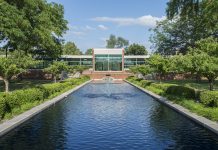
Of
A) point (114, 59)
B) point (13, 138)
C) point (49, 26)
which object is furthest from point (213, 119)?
point (114, 59)

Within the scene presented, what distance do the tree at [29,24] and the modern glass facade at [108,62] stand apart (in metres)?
38.9

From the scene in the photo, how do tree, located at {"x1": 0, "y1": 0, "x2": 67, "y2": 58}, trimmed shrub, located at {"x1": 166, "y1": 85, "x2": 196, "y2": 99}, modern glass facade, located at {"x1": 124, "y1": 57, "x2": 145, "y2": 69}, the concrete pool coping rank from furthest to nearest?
1. modern glass facade, located at {"x1": 124, "y1": 57, "x2": 145, "y2": 69}
2. tree, located at {"x1": 0, "y1": 0, "x2": 67, "y2": 58}
3. trimmed shrub, located at {"x1": 166, "y1": 85, "x2": 196, "y2": 99}
4. the concrete pool coping

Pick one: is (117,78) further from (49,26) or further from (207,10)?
(207,10)

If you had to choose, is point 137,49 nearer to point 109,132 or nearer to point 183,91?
point 183,91

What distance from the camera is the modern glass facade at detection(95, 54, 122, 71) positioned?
10094cm

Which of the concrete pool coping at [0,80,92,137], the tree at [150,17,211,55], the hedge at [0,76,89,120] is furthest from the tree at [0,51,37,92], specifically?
the tree at [150,17,211,55]

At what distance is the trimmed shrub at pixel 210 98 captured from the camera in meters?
22.8

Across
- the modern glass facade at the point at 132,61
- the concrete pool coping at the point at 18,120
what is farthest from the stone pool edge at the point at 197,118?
the modern glass facade at the point at 132,61

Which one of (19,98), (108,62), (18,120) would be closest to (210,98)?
(18,120)

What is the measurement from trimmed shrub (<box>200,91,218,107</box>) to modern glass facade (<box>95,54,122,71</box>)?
76364 millimetres

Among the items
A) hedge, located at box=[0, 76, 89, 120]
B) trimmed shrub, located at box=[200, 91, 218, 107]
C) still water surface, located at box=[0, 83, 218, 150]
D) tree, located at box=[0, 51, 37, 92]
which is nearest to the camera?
still water surface, located at box=[0, 83, 218, 150]

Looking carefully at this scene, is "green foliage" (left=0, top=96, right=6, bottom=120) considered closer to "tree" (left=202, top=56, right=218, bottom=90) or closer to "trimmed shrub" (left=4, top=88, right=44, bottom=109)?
"trimmed shrub" (left=4, top=88, right=44, bottom=109)

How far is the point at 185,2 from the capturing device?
34.0 m

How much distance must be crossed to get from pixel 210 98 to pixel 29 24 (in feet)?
72.8
